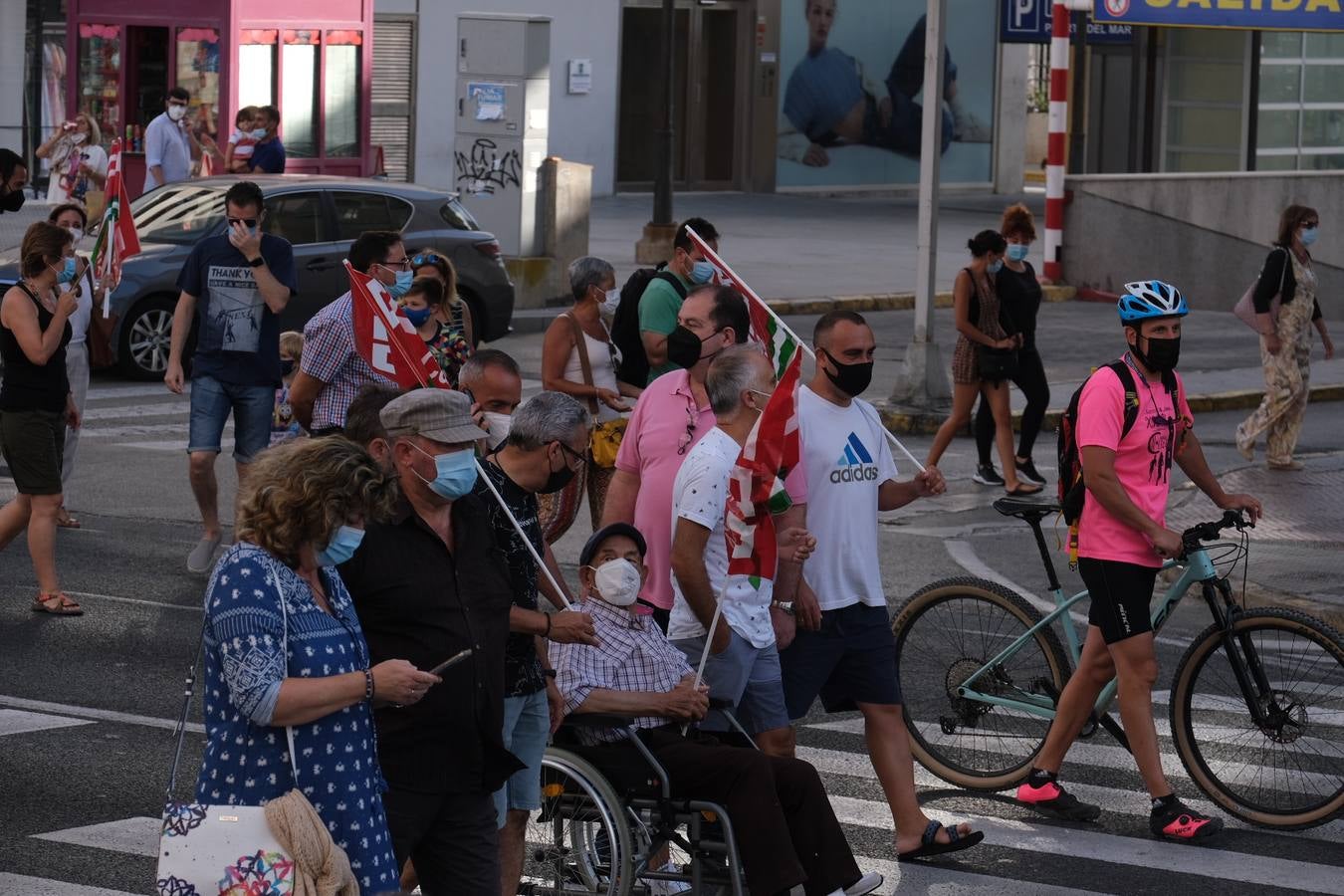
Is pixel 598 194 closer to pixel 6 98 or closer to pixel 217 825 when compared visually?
pixel 6 98

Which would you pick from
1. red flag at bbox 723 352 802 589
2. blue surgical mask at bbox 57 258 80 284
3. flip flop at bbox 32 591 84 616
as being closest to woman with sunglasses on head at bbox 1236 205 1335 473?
blue surgical mask at bbox 57 258 80 284

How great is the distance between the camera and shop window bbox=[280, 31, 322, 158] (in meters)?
26.6

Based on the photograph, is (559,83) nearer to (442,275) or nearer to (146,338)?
(146,338)

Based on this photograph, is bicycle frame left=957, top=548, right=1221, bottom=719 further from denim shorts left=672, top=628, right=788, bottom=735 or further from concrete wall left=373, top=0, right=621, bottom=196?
concrete wall left=373, top=0, right=621, bottom=196

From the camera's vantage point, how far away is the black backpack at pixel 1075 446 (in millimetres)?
7465

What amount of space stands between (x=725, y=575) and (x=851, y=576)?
663 millimetres

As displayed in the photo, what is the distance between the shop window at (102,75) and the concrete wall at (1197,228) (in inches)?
449

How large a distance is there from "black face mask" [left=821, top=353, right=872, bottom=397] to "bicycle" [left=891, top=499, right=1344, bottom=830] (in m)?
1.16

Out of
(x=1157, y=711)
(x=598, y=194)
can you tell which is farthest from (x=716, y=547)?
(x=598, y=194)

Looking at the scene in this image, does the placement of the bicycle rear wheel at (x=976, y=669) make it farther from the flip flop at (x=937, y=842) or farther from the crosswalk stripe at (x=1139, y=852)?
the flip flop at (x=937, y=842)

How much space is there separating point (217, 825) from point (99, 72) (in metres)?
23.4

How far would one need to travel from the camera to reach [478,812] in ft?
17.7

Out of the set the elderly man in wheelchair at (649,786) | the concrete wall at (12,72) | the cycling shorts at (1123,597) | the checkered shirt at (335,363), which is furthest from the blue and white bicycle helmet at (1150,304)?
the concrete wall at (12,72)

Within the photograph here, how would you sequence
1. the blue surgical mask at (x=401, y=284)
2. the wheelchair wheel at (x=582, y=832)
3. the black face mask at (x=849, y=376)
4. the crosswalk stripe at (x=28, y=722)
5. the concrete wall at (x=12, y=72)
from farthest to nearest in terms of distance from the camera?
the concrete wall at (x=12, y=72) < the blue surgical mask at (x=401, y=284) < the crosswalk stripe at (x=28, y=722) < the black face mask at (x=849, y=376) < the wheelchair wheel at (x=582, y=832)
